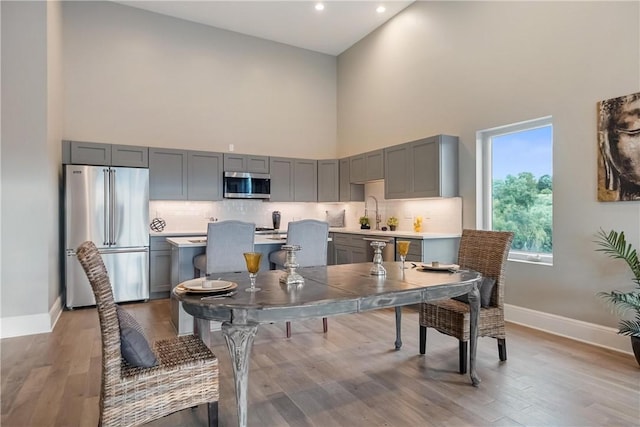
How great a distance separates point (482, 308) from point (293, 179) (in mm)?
4265

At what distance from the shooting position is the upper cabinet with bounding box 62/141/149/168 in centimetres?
478

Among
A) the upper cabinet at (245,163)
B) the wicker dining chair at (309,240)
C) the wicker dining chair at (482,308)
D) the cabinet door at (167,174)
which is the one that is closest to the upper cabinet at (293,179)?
the upper cabinet at (245,163)

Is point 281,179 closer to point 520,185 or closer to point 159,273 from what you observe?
point 159,273

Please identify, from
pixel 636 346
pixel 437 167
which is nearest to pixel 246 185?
pixel 437 167

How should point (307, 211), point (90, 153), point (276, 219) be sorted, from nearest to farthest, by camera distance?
point (90, 153) → point (276, 219) → point (307, 211)

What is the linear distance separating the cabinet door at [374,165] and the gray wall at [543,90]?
1.46ft

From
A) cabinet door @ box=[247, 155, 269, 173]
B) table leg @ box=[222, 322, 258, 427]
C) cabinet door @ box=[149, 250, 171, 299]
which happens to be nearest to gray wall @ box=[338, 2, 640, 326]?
cabinet door @ box=[247, 155, 269, 173]

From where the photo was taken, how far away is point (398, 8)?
17.9ft

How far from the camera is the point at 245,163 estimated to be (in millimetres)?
5961

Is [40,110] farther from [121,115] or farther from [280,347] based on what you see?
[280,347]

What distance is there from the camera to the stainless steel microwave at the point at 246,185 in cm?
581

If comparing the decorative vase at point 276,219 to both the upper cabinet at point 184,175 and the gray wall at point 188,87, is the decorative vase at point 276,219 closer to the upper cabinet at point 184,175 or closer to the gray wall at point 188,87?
the upper cabinet at point 184,175

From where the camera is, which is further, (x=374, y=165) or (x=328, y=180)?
(x=328, y=180)

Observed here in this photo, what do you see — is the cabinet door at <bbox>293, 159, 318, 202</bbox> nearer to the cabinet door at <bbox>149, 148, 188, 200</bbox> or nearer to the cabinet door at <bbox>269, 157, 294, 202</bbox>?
the cabinet door at <bbox>269, 157, 294, 202</bbox>
